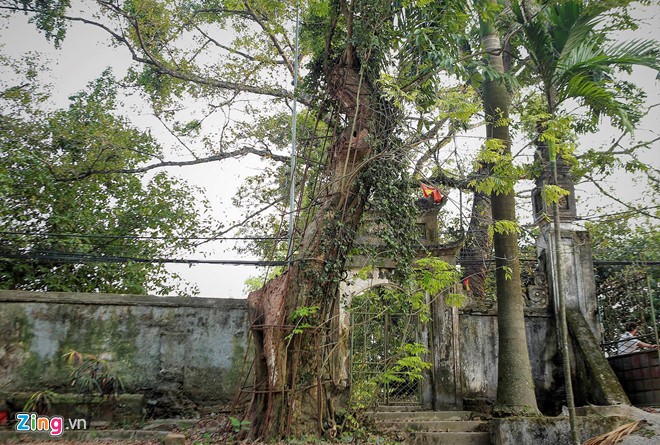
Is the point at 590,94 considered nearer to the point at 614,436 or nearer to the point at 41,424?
the point at 614,436

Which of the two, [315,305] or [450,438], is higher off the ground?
[315,305]

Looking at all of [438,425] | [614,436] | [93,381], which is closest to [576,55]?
[614,436]

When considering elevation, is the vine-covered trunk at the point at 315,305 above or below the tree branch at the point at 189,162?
below

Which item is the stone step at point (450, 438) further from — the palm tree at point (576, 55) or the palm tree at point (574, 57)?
the palm tree at point (576, 55)

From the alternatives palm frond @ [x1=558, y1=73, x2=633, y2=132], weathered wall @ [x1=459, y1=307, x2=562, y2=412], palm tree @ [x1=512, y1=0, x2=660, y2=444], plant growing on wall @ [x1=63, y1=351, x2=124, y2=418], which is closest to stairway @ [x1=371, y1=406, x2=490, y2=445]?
weathered wall @ [x1=459, y1=307, x2=562, y2=412]

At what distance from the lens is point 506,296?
765cm

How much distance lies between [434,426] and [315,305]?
2.80 m

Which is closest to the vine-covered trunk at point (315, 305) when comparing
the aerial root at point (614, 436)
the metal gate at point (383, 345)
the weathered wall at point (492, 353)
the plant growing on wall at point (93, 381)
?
the metal gate at point (383, 345)

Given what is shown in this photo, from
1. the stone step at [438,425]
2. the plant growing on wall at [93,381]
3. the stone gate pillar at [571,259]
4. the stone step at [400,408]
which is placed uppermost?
the stone gate pillar at [571,259]

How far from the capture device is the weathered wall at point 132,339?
24.0 feet

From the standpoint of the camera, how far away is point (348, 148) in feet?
20.3

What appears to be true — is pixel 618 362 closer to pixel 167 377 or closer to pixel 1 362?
pixel 167 377

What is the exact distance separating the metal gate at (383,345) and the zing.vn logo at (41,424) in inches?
142

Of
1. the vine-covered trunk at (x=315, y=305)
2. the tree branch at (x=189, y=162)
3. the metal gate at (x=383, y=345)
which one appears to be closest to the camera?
the vine-covered trunk at (x=315, y=305)
